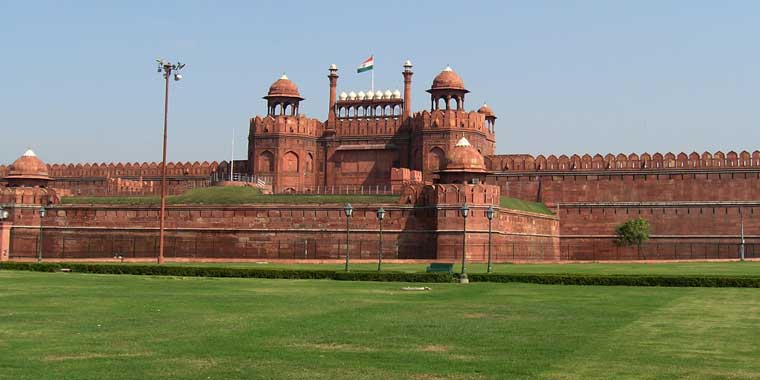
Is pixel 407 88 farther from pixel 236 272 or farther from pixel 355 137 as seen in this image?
pixel 236 272

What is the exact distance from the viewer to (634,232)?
5456cm

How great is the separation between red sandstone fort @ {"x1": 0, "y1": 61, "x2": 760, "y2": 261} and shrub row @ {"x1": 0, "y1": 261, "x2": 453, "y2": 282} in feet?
42.6

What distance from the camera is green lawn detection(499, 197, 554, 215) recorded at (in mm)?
51556

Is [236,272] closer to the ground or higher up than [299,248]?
closer to the ground

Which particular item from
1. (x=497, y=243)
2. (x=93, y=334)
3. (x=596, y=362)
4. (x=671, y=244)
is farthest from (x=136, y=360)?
(x=671, y=244)

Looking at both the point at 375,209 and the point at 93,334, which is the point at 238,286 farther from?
the point at 375,209

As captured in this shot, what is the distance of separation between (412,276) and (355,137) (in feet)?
110

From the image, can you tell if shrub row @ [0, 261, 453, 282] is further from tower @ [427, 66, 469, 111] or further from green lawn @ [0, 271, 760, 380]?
tower @ [427, 66, 469, 111]

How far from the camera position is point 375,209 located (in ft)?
160

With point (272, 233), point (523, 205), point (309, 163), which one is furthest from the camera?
point (309, 163)

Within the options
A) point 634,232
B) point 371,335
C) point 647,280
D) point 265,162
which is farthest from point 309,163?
point 371,335

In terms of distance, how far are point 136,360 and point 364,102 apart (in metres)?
51.6

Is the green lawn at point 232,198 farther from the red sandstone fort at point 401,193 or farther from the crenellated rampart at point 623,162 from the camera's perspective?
the crenellated rampart at point 623,162

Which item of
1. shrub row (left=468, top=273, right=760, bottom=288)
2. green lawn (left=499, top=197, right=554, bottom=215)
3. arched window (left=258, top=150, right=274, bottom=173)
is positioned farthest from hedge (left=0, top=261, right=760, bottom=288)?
arched window (left=258, top=150, right=274, bottom=173)
